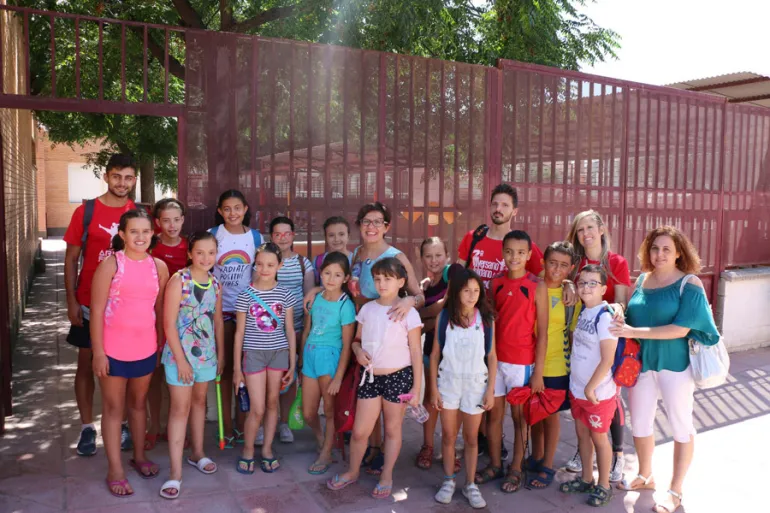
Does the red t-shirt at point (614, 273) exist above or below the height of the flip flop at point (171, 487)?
above

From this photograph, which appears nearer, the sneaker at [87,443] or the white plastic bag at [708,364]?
the white plastic bag at [708,364]

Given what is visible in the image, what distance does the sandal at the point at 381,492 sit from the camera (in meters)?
3.63

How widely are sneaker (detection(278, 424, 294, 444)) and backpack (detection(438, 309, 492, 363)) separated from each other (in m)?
1.49

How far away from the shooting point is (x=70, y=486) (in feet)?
11.9

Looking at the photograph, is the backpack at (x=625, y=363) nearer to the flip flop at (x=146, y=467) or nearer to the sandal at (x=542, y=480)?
the sandal at (x=542, y=480)

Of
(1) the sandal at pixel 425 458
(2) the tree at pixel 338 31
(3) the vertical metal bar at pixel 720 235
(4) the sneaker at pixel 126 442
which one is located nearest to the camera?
(1) the sandal at pixel 425 458

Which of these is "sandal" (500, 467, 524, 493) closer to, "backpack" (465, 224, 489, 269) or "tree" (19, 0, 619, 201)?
"backpack" (465, 224, 489, 269)

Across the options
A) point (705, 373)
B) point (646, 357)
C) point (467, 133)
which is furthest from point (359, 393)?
point (467, 133)

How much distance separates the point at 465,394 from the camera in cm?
363

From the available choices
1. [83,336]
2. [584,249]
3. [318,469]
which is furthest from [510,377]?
[83,336]

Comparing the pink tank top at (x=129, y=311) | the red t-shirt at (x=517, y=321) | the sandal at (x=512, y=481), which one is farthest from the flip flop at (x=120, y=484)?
the red t-shirt at (x=517, y=321)

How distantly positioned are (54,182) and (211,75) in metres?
26.7

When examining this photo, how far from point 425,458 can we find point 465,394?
77 centimetres

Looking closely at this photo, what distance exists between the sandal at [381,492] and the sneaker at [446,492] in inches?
11.1
